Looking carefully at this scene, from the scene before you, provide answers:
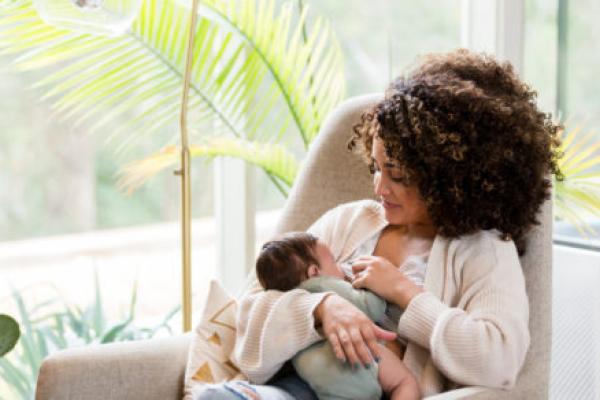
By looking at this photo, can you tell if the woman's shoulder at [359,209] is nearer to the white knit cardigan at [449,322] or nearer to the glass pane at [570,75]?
the white knit cardigan at [449,322]

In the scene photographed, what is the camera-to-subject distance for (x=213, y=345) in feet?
5.59

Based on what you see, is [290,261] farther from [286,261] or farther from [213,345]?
[213,345]

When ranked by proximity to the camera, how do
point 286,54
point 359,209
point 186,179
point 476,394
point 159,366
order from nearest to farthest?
1. point 476,394
2. point 159,366
3. point 359,209
4. point 186,179
5. point 286,54

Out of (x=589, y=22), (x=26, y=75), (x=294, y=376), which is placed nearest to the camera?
(x=294, y=376)

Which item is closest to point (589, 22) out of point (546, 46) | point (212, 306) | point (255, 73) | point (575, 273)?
point (546, 46)

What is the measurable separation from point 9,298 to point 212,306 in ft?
3.89

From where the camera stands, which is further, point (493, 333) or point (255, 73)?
point (255, 73)

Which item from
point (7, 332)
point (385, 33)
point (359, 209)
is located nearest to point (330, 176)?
point (359, 209)

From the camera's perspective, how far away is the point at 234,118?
7.91 feet

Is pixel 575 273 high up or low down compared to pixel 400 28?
down

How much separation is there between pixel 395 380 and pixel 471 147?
1.51 feet

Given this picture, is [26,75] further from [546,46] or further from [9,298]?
[546,46]

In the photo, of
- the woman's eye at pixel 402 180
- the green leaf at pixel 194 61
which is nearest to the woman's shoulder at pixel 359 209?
the woman's eye at pixel 402 180

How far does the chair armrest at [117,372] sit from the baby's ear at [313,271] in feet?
1.12
